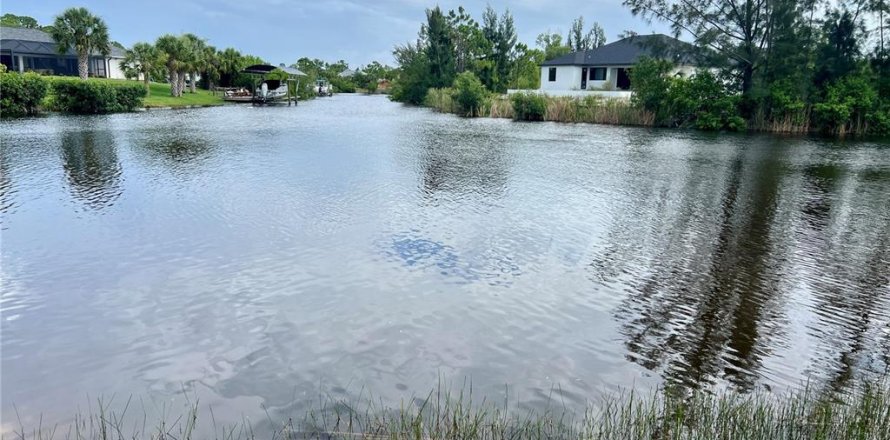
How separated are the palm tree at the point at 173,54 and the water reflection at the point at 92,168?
25566 mm

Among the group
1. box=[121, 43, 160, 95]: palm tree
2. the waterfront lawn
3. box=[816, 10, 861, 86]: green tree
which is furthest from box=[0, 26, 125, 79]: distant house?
box=[816, 10, 861, 86]: green tree

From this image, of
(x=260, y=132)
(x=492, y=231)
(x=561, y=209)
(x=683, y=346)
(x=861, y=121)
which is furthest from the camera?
(x=861, y=121)

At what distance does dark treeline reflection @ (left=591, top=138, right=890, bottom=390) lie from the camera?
545 cm

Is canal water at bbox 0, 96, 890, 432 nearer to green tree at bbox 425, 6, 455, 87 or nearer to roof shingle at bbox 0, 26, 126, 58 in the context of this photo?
roof shingle at bbox 0, 26, 126, 58

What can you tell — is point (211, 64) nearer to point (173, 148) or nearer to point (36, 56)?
point (36, 56)

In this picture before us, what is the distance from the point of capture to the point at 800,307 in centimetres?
657

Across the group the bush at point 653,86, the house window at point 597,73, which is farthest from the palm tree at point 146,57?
A: the house window at point 597,73

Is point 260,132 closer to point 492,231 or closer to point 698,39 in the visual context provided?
point 492,231

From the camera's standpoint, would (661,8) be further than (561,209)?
Yes

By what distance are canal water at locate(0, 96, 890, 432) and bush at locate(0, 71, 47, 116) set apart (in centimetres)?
1610

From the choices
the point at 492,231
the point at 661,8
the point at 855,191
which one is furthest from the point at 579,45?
the point at 492,231

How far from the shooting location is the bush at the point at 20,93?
1085 inches

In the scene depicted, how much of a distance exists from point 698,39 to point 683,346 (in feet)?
109

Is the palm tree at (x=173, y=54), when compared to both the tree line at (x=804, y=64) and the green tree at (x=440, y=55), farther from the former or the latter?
the tree line at (x=804, y=64)
